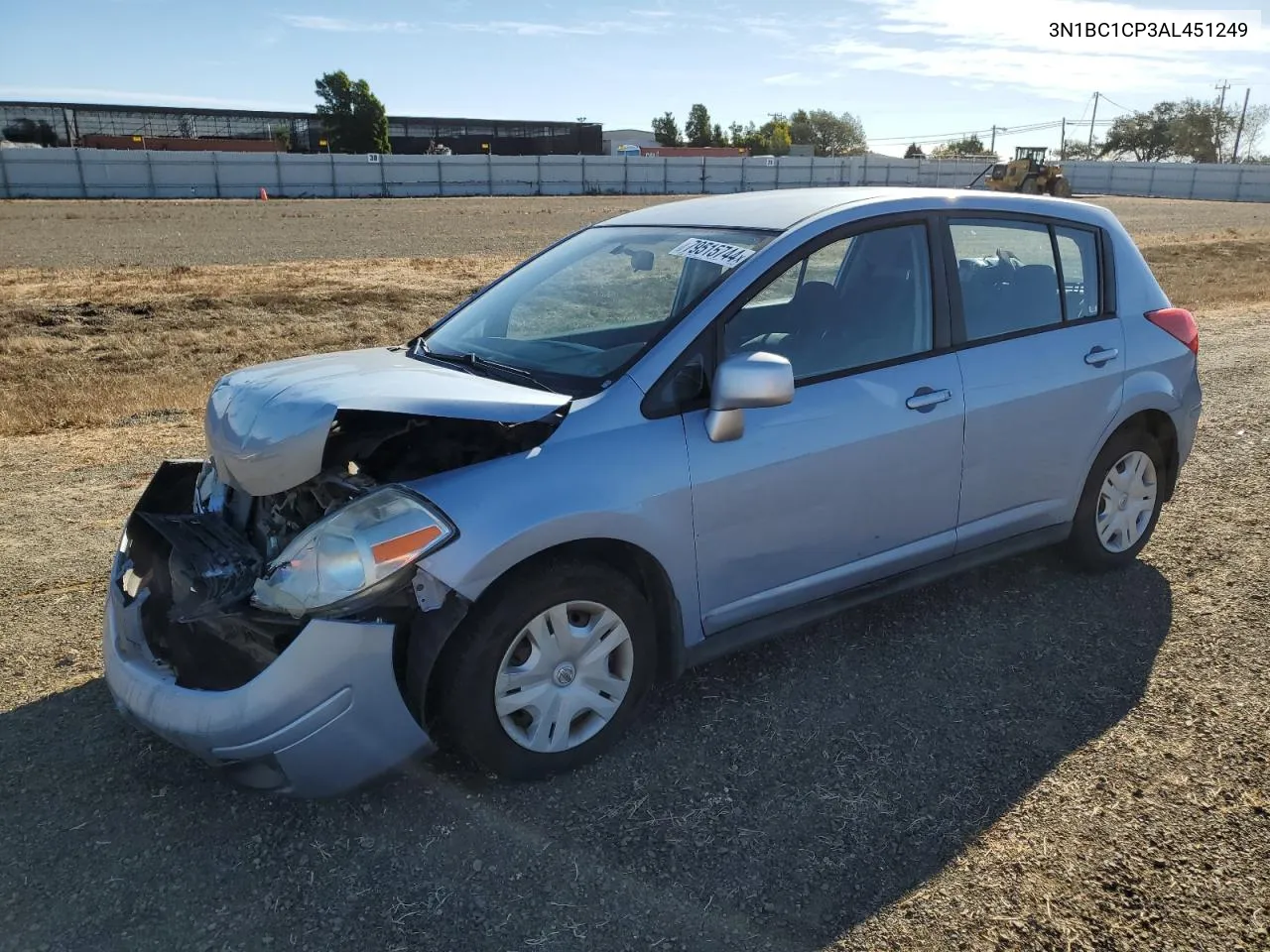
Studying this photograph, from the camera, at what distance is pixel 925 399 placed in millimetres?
3736

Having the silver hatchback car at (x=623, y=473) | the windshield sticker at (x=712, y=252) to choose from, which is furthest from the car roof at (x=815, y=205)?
the windshield sticker at (x=712, y=252)

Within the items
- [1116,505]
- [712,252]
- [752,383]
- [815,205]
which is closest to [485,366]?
[712,252]

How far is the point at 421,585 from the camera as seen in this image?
110 inches

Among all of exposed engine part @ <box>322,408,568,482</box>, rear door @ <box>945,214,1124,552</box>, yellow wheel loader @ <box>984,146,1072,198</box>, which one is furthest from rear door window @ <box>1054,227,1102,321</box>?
yellow wheel loader @ <box>984,146,1072,198</box>

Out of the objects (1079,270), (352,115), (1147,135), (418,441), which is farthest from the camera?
(1147,135)

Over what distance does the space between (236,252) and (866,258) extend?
19.8 m

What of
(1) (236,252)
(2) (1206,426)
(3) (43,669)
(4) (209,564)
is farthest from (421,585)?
(1) (236,252)

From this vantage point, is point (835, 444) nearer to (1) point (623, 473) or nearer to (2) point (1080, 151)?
(1) point (623, 473)

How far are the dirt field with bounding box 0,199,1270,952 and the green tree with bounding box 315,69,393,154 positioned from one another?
90764 mm

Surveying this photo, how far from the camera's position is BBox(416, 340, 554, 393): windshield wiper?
3.45 m

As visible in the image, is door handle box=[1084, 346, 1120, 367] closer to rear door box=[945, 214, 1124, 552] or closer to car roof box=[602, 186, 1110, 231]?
rear door box=[945, 214, 1124, 552]

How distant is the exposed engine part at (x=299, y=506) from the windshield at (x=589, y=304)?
0.70 metres

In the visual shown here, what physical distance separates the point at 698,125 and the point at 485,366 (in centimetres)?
13383

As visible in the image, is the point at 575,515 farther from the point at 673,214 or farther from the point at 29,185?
the point at 29,185
